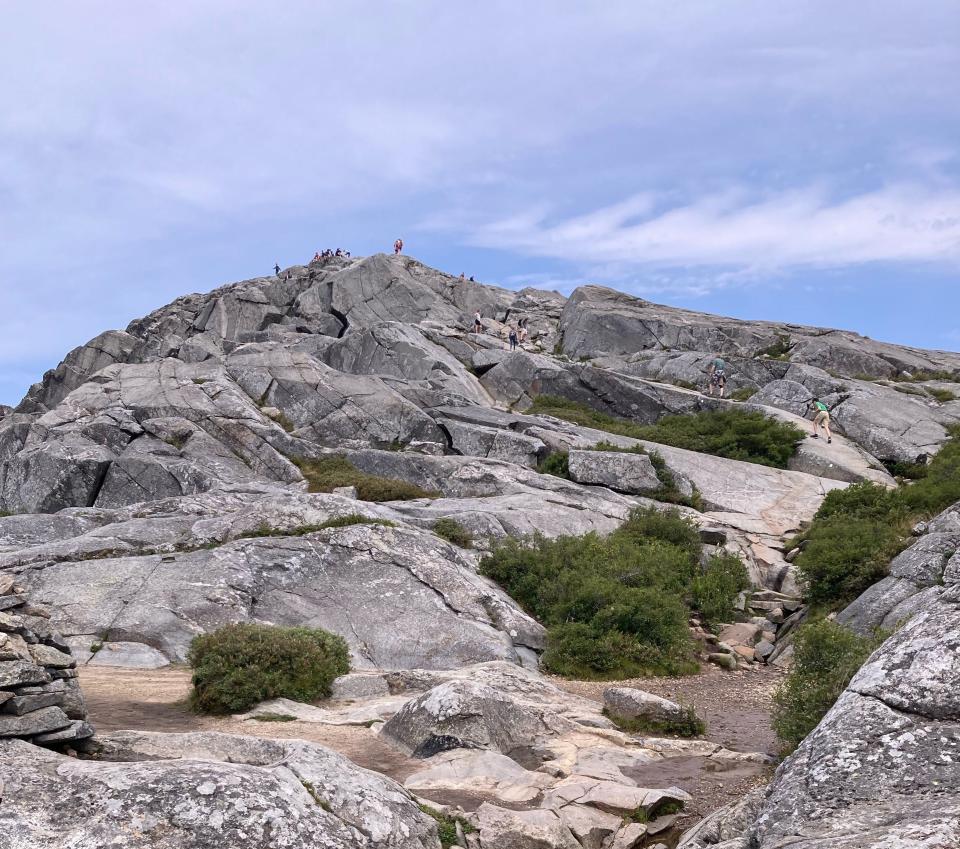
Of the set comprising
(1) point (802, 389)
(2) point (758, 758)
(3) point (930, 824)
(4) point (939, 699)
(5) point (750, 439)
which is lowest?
(2) point (758, 758)

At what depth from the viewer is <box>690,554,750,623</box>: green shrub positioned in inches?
941

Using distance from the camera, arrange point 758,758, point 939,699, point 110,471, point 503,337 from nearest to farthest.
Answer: point 939,699 → point 758,758 → point 110,471 → point 503,337

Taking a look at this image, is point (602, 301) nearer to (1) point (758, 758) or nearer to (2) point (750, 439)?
(2) point (750, 439)

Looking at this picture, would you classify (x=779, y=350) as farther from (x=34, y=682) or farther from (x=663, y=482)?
(x=34, y=682)

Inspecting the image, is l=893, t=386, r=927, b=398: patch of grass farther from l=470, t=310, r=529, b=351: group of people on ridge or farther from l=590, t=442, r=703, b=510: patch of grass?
l=470, t=310, r=529, b=351: group of people on ridge

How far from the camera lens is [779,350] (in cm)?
6269

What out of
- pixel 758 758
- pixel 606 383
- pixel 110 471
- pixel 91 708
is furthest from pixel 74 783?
pixel 606 383

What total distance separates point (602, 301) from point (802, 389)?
2541 centimetres

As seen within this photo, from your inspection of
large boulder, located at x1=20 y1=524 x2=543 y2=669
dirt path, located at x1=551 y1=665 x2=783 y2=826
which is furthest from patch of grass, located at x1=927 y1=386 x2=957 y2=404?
large boulder, located at x1=20 y1=524 x2=543 y2=669

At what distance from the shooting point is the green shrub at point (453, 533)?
2472cm

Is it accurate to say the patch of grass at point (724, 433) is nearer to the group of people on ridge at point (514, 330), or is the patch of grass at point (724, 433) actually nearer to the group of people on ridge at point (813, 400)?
the group of people on ridge at point (813, 400)

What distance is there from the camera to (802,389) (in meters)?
48.9

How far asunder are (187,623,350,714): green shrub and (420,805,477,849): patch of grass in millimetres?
5607

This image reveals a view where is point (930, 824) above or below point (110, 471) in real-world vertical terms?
below
